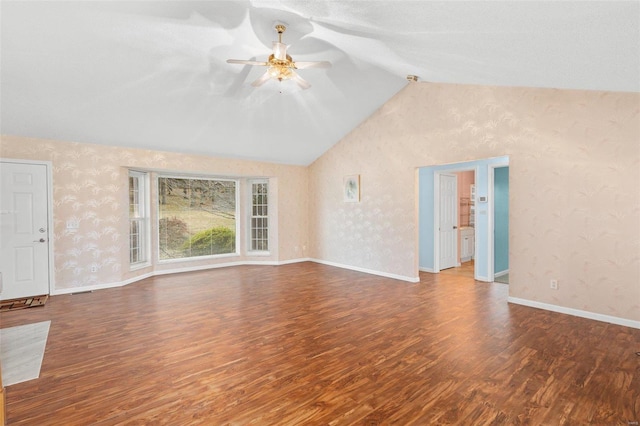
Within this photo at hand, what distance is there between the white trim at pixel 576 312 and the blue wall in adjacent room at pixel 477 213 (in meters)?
1.40

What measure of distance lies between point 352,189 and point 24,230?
217 inches

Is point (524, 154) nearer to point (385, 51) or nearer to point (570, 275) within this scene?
point (570, 275)

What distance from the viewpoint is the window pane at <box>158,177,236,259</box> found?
6.44 metres

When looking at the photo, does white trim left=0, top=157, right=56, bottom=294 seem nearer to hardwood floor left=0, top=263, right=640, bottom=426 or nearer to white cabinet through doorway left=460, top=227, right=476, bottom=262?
hardwood floor left=0, top=263, right=640, bottom=426

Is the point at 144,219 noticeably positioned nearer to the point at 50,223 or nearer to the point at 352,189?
the point at 50,223

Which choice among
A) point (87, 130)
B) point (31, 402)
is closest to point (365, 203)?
point (87, 130)

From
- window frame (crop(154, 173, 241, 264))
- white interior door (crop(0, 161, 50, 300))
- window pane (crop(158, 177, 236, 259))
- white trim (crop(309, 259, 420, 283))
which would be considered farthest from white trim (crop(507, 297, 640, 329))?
white interior door (crop(0, 161, 50, 300))

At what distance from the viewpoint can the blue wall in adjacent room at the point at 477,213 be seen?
18.4 feet

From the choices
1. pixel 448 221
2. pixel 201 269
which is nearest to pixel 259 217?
pixel 201 269

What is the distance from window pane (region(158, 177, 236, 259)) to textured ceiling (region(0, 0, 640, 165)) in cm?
132

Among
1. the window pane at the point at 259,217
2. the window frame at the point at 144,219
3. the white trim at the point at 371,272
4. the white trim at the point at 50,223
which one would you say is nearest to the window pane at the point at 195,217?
the window frame at the point at 144,219

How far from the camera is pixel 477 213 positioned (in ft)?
18.9

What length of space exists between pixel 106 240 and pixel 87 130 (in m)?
1.80

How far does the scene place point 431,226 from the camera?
251 inches
